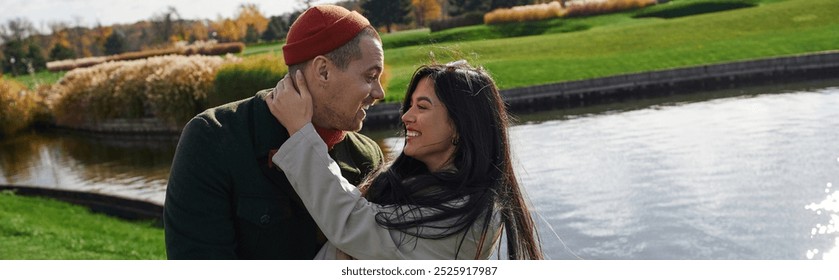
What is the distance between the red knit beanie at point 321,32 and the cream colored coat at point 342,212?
7.1 inches

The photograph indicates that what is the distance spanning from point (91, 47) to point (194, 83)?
12.7ft

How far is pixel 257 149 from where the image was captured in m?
2.45

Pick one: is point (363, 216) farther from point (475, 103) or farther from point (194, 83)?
point (194, 83)

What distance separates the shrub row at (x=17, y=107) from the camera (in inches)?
563

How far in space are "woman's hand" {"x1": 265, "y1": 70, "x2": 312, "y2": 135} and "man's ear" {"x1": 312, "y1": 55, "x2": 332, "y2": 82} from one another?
0.05 metres

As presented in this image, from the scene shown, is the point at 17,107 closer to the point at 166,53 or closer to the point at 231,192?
the point at 166,53

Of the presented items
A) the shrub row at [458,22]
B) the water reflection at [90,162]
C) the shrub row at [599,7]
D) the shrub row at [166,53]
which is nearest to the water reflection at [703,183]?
the shrub row at [458,22]

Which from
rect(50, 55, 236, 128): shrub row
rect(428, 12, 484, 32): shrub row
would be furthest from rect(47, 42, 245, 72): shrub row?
rect(428, 12, 484, 32): shrub row

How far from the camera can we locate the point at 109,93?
1614 centimetres

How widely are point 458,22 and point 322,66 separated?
30.0ft

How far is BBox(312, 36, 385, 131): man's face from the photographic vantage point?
242 centimetres

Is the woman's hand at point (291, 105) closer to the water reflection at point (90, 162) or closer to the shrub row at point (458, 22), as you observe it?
the shrub row at point (458, 22)

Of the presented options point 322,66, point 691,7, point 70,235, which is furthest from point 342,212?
point 691,7

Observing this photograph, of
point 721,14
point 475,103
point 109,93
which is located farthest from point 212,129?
point 109,93
